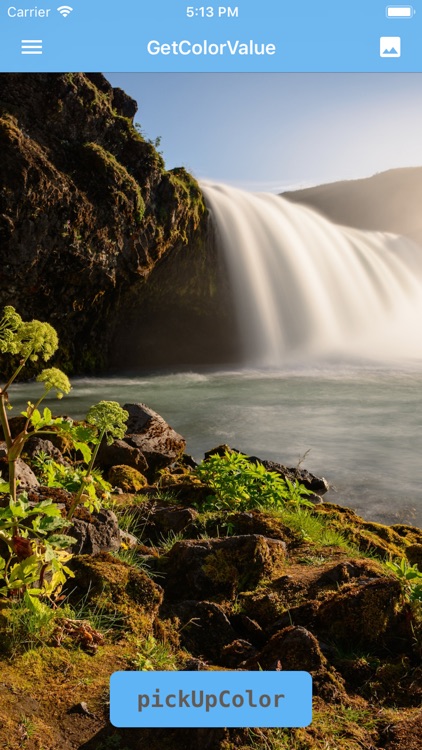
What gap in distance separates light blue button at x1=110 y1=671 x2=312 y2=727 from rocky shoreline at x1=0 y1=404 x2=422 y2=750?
0.18 ft

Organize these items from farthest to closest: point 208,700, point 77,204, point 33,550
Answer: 1. point 77,204
2. point 33,550
3. point 208,700

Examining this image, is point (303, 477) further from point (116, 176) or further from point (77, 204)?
point (116, 176)

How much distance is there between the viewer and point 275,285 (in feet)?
66.2

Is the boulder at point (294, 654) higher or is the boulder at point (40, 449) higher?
the boulder at point (40, 449)

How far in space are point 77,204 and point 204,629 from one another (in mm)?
13278

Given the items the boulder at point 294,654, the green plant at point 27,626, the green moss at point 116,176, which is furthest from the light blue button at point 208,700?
the green moss at point 116,176

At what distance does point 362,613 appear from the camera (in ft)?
7.18

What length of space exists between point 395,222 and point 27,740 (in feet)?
161

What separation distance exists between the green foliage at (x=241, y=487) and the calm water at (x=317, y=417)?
215 centimetres

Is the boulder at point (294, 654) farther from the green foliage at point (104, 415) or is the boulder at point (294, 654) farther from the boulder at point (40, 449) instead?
the boulder at point (40, 449)

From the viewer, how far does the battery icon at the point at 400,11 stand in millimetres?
2826

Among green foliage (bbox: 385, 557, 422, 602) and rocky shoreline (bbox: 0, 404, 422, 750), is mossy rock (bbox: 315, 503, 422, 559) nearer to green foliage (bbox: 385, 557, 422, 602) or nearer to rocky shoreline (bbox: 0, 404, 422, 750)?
rocky shoreline (bbox: 0, 404, 422, 750)

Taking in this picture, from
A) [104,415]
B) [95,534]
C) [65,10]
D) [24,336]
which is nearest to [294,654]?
[104,415]

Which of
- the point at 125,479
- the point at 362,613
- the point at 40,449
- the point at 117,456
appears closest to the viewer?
the point at 362,613
